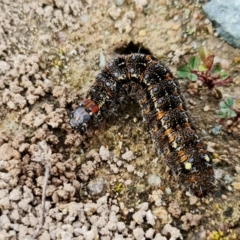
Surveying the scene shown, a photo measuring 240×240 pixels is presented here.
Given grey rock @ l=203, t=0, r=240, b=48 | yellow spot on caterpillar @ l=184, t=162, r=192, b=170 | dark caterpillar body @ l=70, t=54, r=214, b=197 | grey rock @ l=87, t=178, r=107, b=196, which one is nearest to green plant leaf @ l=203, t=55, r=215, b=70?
dark caterpillar body @ l=70, t=54, r=214, b=197

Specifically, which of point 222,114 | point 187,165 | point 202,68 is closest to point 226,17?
point 202,68

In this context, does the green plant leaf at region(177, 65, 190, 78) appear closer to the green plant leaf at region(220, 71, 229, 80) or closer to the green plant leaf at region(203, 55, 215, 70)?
the green plant leaf at region(203, 55, 215, 70)

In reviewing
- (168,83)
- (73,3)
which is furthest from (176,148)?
(73,3)

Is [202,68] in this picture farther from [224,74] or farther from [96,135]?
[96,135]

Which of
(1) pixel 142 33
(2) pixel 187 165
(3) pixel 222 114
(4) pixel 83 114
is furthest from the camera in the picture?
(1) pixel 142 33

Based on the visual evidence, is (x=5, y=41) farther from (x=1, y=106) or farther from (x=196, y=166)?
(x=196, y=166)

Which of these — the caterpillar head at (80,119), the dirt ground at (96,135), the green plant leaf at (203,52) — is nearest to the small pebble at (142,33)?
the dirt ground at (96,135)
